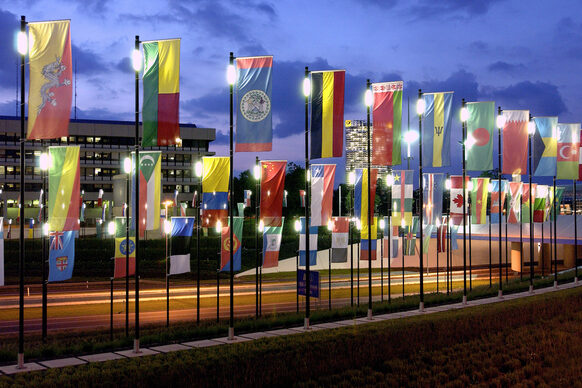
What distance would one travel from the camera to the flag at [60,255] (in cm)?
→ 2383

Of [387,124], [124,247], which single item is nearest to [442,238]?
[387,124]

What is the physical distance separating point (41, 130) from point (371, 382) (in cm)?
1333

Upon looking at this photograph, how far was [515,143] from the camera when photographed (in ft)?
111

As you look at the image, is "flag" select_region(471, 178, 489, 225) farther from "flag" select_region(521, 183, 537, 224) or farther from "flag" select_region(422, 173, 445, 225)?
"flag" select_region(521, 183, 537, 224)

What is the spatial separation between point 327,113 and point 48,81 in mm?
11491

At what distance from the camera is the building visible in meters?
102

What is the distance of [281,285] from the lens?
56.2 m

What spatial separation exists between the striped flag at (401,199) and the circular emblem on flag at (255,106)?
18528 mm

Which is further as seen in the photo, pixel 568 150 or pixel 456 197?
pixel 456 197

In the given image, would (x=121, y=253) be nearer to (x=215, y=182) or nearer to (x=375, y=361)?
(x=215, y=182)

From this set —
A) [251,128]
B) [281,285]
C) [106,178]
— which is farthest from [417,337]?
[106,178]

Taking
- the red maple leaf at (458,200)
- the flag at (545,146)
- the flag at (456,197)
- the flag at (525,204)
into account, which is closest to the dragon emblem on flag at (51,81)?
the flag at (456,197)

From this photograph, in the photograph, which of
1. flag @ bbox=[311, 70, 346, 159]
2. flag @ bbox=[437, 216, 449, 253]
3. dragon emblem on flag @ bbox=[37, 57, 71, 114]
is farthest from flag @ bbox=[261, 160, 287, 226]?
flag @ bbox=[437, 216, 449, 253]

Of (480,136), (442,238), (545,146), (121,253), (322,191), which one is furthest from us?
(442,238)
